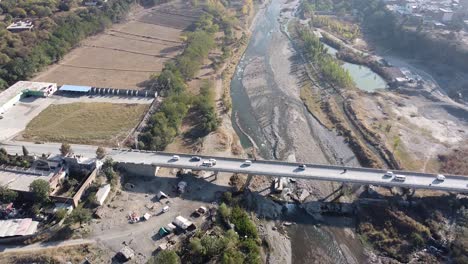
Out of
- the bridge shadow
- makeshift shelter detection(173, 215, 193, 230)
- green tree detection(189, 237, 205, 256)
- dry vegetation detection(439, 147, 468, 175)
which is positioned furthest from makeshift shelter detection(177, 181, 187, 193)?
dry vegetation detection(439, 147, 468, 175)

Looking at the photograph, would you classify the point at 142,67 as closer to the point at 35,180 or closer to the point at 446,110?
the point at 35,180

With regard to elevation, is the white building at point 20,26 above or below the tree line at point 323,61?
above

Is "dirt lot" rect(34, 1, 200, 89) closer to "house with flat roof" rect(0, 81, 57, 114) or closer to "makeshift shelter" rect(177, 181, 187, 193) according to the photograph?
"house with flat roof" rect(0, 81, 57, 114)

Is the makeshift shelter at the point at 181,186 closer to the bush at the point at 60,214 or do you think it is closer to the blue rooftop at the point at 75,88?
the bush at the point at 60,214

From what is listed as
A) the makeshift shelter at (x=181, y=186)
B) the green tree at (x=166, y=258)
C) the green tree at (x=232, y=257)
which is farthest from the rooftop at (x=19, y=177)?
the green tree at (x=232, y=257)

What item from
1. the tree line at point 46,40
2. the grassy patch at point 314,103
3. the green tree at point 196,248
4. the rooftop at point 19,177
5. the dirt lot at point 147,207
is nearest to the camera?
the green tree at point 196,248

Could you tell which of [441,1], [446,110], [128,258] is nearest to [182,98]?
[128,258]

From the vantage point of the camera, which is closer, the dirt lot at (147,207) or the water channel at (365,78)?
the dirt lot at (147,207)
